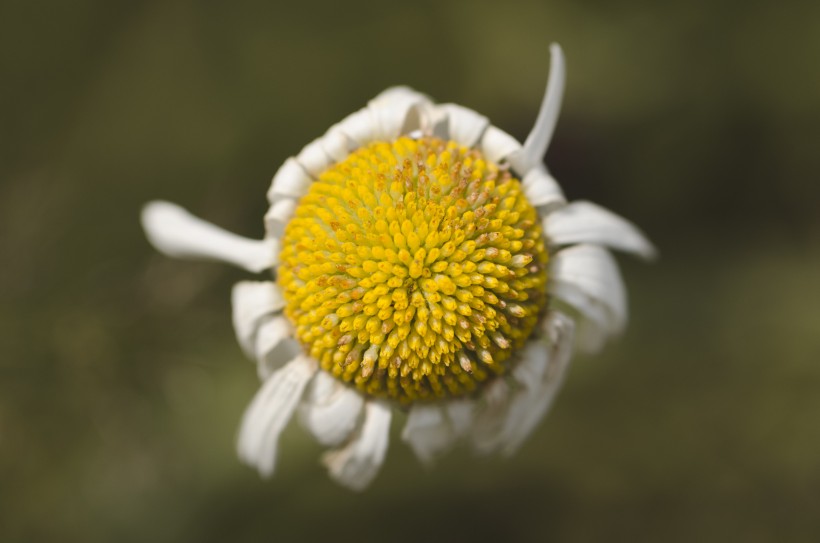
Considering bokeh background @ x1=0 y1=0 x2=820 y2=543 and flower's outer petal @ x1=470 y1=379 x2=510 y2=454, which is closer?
flower's outer petal @ x1=470 y1=379 x2=510 y2=454

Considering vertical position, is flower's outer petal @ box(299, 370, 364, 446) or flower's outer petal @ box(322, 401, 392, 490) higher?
flower's outer petal @ box(299, 370, 364, 446)

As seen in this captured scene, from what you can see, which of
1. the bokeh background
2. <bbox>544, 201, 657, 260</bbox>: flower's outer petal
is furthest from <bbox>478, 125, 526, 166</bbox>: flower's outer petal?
the bokeh background

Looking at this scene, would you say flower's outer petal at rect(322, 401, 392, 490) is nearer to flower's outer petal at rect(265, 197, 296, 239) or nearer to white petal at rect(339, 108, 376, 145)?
flower's outer petal at rect(265, 197, 296, 239)

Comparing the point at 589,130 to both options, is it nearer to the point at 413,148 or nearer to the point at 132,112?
the point at 413,148

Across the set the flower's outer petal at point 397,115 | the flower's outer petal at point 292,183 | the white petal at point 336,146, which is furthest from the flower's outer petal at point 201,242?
the flower's outer petal at point 397,115

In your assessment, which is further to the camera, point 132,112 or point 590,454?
point 132,112

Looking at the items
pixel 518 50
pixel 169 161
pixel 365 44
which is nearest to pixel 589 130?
pixel 518 50

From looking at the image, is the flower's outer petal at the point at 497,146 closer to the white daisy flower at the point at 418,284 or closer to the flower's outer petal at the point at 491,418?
the white daisy flower at the point at 418,284
